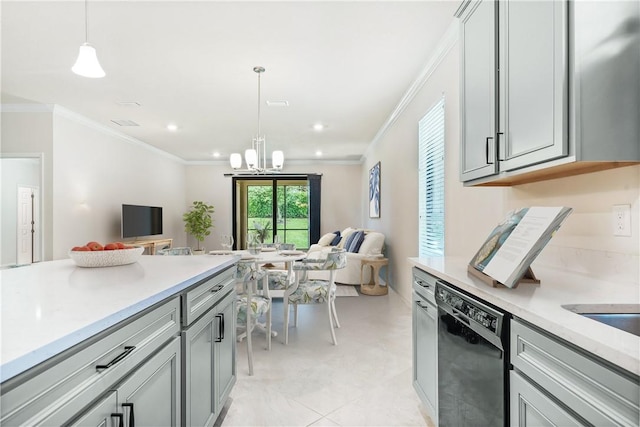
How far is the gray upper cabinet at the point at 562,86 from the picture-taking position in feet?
3.73

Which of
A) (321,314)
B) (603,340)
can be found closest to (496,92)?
(603,340)

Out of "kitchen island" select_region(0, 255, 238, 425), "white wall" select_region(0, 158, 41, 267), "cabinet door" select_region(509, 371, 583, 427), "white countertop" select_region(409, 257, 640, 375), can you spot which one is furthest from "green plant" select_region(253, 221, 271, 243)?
"cabinet door" select_region(509, 371, 583, 427)

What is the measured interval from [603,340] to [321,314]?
11.7 ft

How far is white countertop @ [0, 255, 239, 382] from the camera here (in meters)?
0.67

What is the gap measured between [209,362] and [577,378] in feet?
4.74

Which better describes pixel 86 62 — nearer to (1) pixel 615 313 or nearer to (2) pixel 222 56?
(2) pixel 222 56

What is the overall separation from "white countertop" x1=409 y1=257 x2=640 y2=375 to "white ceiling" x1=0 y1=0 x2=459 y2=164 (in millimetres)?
1994

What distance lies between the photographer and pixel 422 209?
A: 378 centimetres

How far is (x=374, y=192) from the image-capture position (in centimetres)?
670

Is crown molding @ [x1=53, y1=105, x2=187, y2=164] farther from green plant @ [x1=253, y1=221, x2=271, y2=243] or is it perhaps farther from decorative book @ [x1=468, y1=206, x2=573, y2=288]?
decorative book @ [x1=468, y1=206, x2=573, y2=288]

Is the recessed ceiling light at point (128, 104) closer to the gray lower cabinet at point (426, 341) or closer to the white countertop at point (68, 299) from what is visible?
the white countertop at point (68, 299)

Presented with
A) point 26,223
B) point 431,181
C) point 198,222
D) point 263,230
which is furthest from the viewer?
point 263,230

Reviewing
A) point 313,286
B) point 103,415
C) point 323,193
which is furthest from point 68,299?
point 323,193

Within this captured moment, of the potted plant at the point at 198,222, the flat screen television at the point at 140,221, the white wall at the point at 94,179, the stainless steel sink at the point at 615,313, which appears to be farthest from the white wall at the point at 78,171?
the stainless steel sink at the point at 615,313
